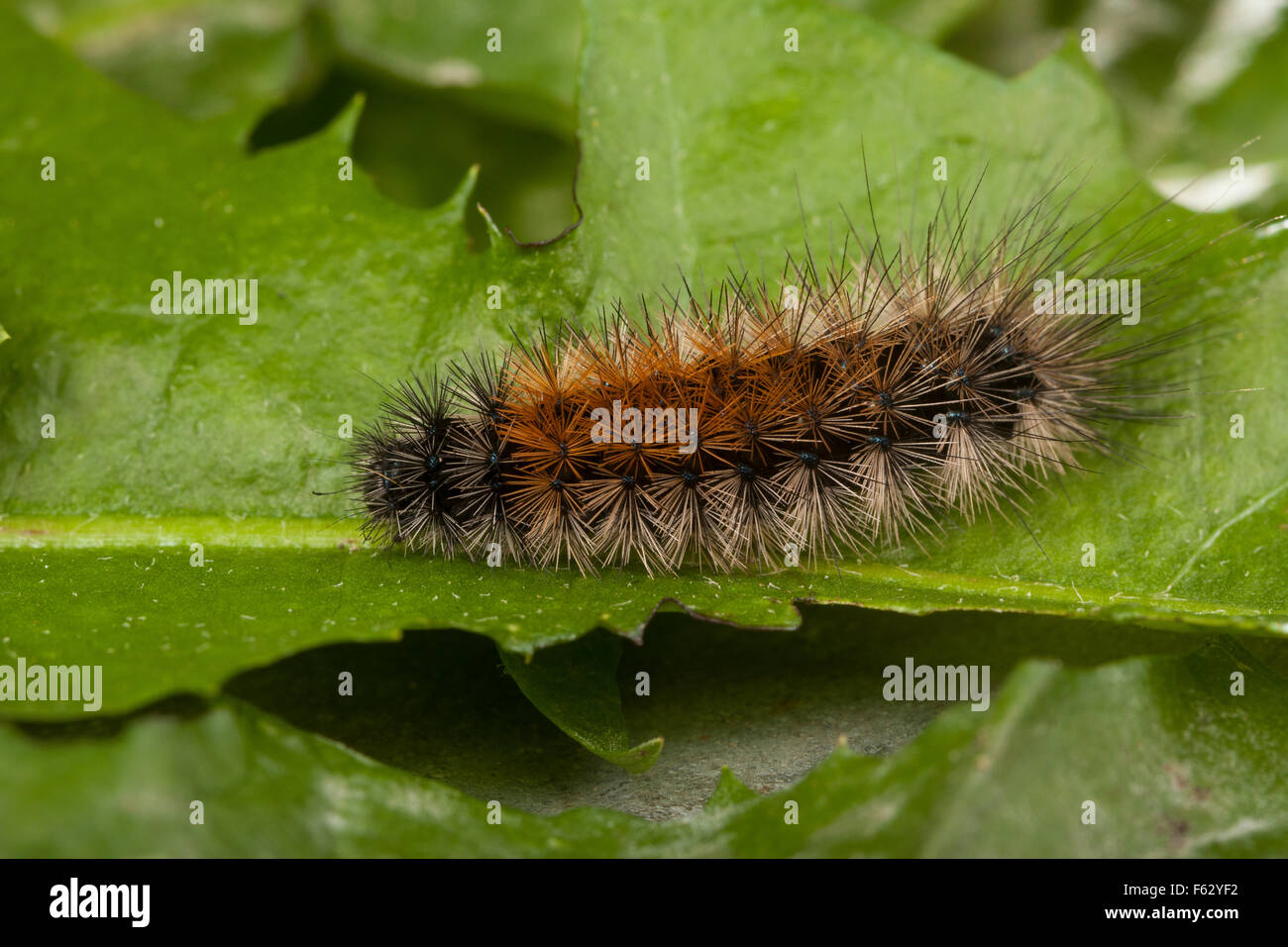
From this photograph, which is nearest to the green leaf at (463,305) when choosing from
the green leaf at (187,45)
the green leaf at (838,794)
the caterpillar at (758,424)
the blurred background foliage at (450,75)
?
the caterpillar at (758,424)

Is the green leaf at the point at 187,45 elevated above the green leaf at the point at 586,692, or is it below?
above

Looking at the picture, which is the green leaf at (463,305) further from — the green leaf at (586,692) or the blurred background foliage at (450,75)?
the blurred background foliage at (450,75)

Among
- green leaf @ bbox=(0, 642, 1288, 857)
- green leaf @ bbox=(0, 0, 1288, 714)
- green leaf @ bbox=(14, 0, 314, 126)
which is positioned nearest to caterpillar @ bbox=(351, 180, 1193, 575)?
green leaf @ bbox=(0, 0, 1288, 714)

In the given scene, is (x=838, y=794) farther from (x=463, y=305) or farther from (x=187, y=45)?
(x=187, y=45)

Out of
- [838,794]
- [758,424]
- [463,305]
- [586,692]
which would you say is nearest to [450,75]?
[463,305]

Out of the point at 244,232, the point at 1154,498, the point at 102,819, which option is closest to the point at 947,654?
the point at 1154,498

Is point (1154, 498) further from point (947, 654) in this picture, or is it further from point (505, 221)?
point (505, 221)
